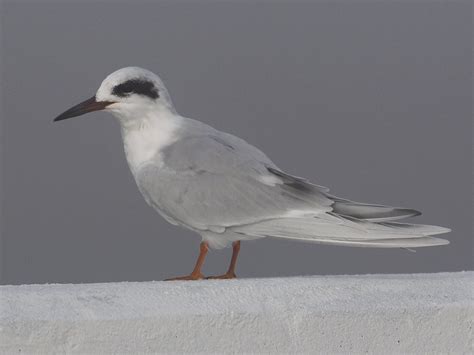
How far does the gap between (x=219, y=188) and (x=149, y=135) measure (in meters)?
0.35

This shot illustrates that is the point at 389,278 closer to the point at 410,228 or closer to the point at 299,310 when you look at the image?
the point at 410,228

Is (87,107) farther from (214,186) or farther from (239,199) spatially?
(239,199)

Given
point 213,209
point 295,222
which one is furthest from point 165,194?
point 295,222

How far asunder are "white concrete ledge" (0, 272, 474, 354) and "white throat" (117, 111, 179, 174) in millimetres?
599

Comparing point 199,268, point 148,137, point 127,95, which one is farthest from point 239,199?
point 127,95

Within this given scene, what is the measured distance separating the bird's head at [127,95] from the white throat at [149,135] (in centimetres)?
3

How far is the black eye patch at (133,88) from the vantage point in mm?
4160

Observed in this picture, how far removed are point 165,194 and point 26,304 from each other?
2.55 ft

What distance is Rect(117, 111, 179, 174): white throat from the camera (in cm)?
422

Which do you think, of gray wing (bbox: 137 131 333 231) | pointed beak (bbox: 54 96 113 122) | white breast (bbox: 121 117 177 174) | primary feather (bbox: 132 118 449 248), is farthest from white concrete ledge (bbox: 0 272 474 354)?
pointed beak (bbox: 54 96 113 122)

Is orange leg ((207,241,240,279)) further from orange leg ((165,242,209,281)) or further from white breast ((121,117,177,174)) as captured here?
white breast ((121,117,177,174))

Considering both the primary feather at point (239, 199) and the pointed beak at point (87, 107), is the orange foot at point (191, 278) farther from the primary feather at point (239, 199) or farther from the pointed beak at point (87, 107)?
the pointed beak at point (87, 107)

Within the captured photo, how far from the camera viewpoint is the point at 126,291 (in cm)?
369

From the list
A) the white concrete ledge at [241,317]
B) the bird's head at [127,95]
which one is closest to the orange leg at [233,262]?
the white concrete ledge at [241,317]
